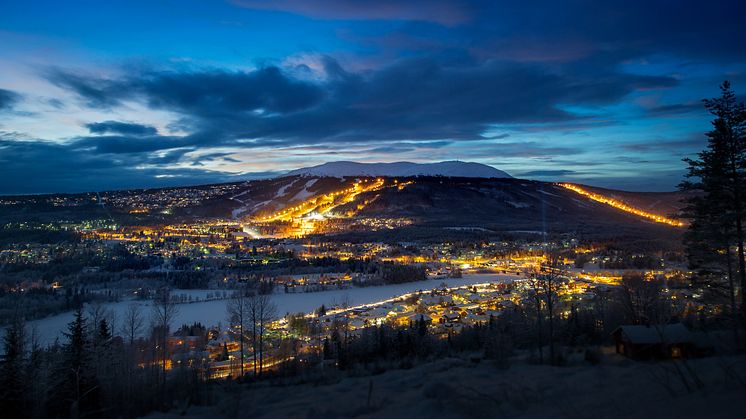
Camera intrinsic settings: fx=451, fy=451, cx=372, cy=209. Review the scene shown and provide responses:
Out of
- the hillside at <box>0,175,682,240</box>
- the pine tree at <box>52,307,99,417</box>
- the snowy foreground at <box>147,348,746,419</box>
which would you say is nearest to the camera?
the snowy foreground at <box>147,348,746,419</box>

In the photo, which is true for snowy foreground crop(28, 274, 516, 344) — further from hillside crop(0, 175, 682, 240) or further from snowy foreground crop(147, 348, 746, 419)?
hillside crop(0, 175, 682, 240)

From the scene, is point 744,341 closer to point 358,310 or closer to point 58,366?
point 58,366

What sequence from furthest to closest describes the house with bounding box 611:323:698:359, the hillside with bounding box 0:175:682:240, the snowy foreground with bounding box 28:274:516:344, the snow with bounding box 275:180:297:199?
the snow with bounding box 275:180:297:199, the hillside with bounding box 0:175:682:240, the snowy foreground with bounding box 28:274:516:344, the house with bounding box 611:323:698:359

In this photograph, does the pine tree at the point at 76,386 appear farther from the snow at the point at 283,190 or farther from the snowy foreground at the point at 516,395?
the snow at the point at 283,190

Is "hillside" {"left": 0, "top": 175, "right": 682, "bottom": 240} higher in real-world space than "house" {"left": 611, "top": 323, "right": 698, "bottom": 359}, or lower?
higher

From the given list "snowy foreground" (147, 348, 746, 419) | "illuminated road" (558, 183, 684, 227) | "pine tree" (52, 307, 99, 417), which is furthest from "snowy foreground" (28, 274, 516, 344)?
"illuminated road" (558, 183, 684, 227)

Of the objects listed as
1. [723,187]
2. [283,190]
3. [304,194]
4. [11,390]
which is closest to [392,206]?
[304,194]

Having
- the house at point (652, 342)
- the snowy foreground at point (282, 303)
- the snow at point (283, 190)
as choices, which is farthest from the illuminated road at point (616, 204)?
the snow at point (283, 190)
